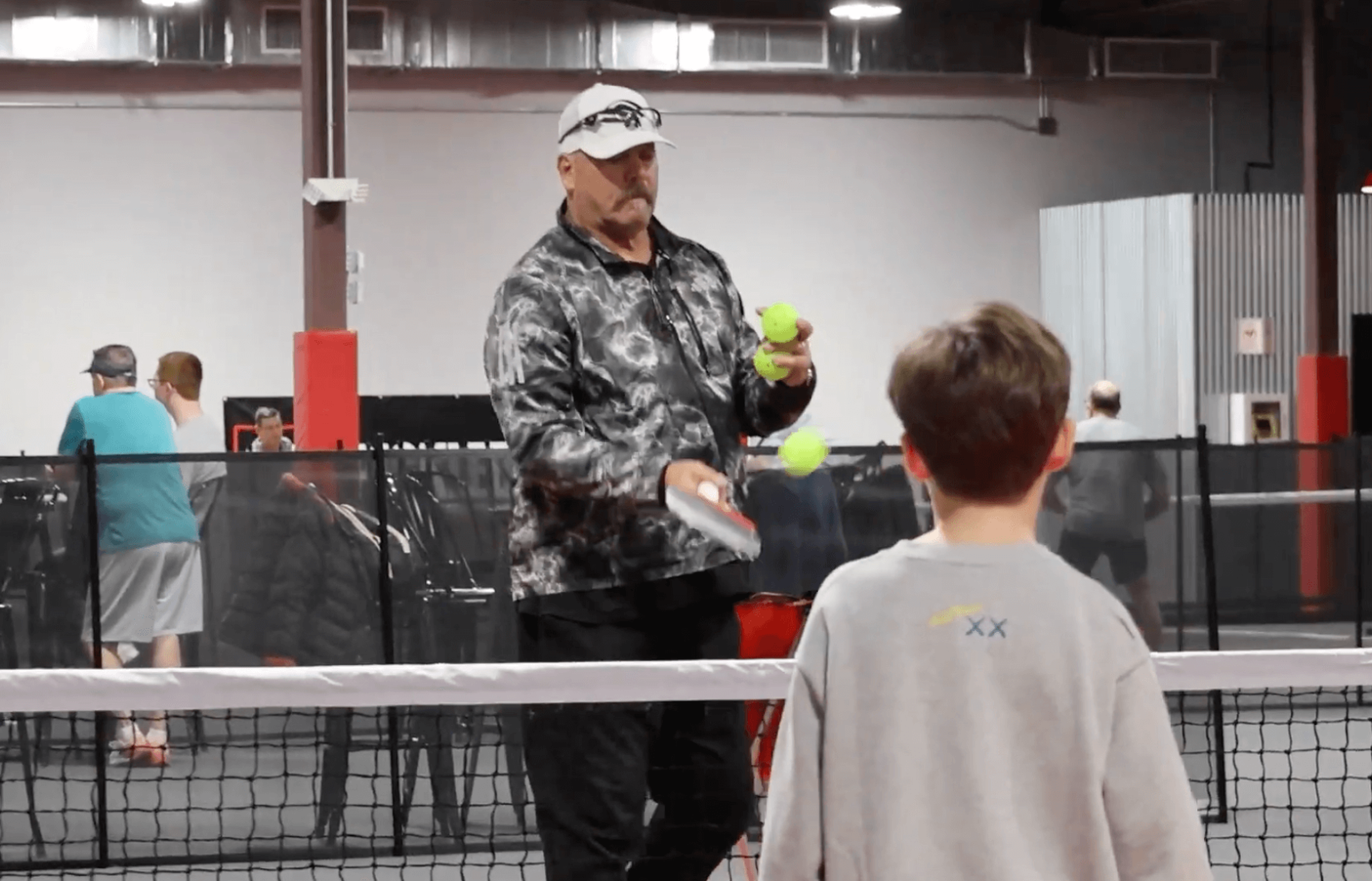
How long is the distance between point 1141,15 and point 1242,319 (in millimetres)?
2910

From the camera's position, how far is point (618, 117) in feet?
10.9

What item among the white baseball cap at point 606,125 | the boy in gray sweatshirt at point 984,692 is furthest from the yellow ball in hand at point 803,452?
the boy in gray sweatshirt at point 984,692

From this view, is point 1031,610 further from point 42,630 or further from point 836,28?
point 836,28

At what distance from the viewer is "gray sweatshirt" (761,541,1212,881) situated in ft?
6.42

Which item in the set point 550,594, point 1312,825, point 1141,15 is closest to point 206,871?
point 550,594

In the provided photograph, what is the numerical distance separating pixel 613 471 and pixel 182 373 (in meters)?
6.50

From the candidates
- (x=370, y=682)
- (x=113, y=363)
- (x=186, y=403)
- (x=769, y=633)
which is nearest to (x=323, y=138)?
(x=186, y=403)

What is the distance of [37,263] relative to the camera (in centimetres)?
1527

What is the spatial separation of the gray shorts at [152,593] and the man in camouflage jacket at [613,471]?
3.98 meters

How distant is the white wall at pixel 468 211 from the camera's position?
50.3ft

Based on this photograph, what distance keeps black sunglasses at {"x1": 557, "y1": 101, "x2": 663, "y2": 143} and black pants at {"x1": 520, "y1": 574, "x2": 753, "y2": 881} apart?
2.51 feet

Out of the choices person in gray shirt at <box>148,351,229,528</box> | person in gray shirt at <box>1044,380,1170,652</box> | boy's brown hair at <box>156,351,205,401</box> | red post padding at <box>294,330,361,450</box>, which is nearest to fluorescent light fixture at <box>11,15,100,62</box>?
red post padding at <box>294,330,361,450</box>

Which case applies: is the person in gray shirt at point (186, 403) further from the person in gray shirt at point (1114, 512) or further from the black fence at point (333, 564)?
the person in gray shirt at point (1114, 512)

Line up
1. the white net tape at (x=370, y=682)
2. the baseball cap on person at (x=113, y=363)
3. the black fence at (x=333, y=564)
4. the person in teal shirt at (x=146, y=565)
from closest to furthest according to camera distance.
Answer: the white net tape at (x=370, y=682) < the black fence at (x=333, y=564) < the person in teal shirt at (x=146, y=565) < the baseball cap on person at (x=113, y=363)
